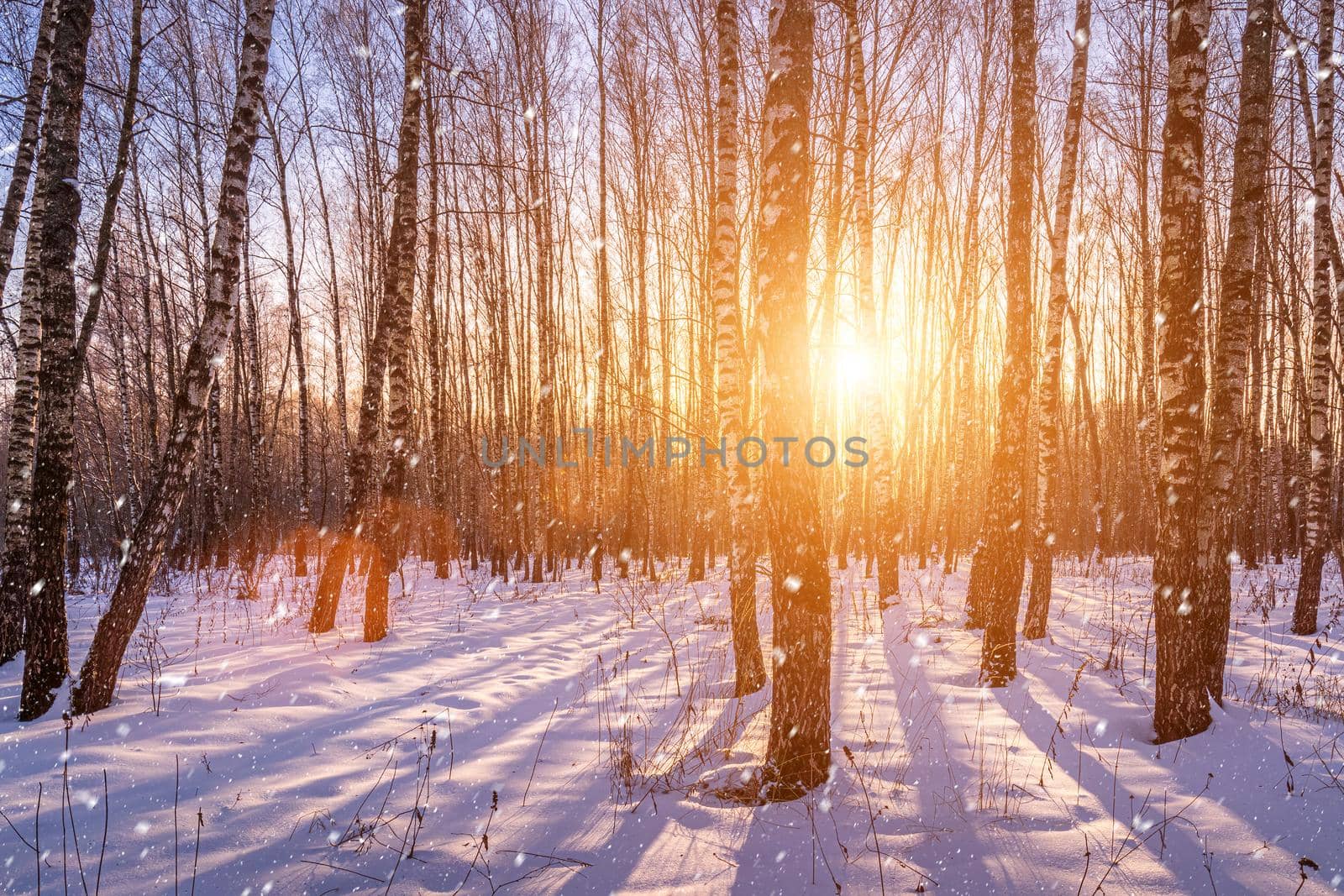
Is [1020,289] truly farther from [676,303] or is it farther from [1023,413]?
[676,303]

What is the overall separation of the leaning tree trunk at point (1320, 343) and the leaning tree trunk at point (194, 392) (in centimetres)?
1132

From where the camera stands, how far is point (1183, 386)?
143 inches

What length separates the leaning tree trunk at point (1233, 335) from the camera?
12.4 feet

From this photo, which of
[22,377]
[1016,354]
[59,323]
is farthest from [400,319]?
[1016,354]

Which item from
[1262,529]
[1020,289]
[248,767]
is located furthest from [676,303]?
[1262,529]

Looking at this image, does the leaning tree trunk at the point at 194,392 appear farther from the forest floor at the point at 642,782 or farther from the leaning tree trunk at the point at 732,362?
the leaning tree trunk at the point at 732,362

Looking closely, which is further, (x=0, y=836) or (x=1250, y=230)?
(x=1250, y=230)

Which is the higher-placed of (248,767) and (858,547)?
(248,767)

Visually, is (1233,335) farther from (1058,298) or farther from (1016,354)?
(1058,298)

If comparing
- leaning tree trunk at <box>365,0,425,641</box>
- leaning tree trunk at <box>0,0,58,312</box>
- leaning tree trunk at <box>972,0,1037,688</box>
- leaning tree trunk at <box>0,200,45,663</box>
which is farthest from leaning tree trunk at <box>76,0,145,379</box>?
leaning tree trunk at <box>972,0,1037,688</box>

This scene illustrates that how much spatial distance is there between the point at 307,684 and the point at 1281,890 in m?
6.19

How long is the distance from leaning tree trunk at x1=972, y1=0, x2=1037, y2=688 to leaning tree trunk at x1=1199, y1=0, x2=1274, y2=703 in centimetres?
133

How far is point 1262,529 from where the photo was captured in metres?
18.5

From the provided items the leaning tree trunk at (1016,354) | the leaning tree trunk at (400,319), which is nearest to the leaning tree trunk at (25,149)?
the leaning tree trunk at (400,319)
